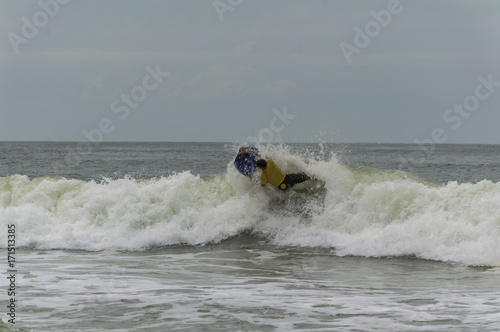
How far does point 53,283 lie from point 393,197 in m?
8.03

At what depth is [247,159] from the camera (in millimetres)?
16297

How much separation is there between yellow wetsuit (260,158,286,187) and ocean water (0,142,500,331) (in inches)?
11.4

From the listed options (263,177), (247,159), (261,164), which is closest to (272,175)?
(263,177)

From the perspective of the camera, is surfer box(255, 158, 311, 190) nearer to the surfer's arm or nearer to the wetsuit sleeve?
the wetsuit sleeve

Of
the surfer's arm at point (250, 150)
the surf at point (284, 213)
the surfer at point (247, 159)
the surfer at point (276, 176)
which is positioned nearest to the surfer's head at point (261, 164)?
the surfer at point (276, 176)

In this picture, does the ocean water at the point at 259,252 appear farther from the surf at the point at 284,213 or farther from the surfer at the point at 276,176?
the surfer at the point at 276,176

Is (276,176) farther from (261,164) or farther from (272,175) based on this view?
(261,164)

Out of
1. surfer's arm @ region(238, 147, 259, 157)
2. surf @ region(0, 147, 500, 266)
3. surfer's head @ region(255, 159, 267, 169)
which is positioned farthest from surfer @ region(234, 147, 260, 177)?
surf @ region(0, 147, 500, 266)

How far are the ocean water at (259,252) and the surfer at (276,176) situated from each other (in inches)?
10.0

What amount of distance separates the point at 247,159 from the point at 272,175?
0.76m

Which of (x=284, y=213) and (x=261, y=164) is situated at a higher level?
(x=261, y=164)

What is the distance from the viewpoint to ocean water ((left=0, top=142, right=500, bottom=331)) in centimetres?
838

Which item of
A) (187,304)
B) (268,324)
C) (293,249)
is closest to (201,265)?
(293,249)

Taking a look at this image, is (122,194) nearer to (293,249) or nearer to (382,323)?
(293,249)
